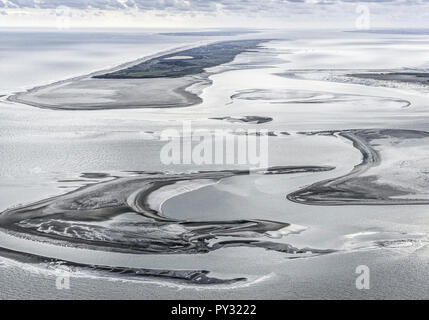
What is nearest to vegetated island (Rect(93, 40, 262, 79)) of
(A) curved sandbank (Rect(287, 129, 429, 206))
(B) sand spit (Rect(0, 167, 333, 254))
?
(A) curved sandbank (Rect(287, 129, 429, 206))

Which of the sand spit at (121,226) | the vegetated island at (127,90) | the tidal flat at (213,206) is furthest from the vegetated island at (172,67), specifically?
the sand spit at (121,226)

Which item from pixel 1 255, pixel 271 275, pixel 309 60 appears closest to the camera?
pixel 271 275

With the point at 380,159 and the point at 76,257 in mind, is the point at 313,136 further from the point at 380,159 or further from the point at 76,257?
the point at 76,257

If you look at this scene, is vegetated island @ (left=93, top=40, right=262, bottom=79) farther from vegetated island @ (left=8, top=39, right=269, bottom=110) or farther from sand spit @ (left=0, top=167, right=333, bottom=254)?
sand spit @ (left=0, top=167, right=333, bottom=254)

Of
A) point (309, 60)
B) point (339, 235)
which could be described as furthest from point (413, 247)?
point (309, 60)

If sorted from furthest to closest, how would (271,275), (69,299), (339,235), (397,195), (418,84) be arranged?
(418,84) < (397,195) < (339,235) < (271,275) < (69,299)

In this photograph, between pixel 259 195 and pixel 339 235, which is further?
pixel 259 195

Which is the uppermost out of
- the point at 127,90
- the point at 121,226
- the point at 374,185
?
the point at 127,90

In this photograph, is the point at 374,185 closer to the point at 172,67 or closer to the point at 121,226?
the point at 121,226

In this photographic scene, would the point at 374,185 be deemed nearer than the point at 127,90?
Yes

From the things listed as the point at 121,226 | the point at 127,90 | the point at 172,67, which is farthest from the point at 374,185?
the point at 172,67

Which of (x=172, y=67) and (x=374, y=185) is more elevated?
(x=172, y=67)
